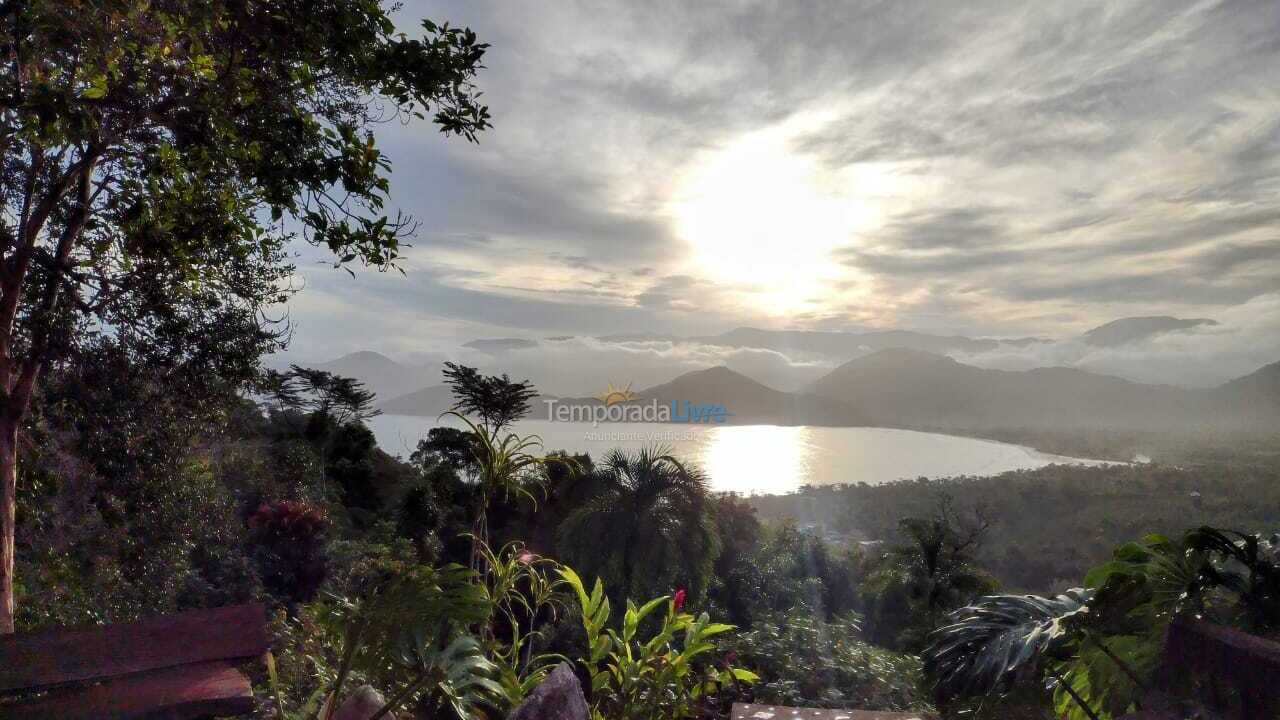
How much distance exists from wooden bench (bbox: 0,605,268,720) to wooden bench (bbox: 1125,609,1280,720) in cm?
255

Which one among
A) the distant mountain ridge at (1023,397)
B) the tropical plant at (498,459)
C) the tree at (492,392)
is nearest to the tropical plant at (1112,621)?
the tropical plant at (498,459)

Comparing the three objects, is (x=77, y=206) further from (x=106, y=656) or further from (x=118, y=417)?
(x=106, y=656)

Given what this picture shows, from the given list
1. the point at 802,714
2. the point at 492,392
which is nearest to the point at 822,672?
the point at 802,714

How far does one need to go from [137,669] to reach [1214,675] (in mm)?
2901

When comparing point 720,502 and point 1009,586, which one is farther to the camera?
point 1009,586

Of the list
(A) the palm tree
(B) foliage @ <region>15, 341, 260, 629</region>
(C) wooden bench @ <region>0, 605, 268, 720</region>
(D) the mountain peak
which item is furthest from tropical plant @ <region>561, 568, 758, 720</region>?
(D) the mountain peak

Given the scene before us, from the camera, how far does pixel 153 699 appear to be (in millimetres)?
1676

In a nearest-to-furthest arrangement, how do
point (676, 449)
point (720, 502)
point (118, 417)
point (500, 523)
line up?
point (118, 417) < point (676, 449) < point (500, 523) < point (720, 502)

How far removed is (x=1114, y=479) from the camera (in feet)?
92.5

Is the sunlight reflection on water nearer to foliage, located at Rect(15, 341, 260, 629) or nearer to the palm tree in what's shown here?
the palm tree

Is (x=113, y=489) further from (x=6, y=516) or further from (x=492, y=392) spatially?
(x=492, y=392)

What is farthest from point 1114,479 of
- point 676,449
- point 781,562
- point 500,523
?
point 500,523

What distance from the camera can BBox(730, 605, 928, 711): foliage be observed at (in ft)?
13.6

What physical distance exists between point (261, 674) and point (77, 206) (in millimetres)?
2525
